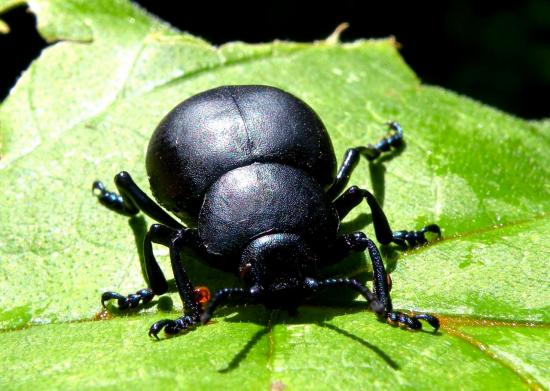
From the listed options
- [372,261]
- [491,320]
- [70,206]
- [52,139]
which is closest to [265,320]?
[372,261]

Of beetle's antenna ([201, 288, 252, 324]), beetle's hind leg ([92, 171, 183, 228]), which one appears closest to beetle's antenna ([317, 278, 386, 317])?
beetle's antenna ([201, 288, 252, 324])

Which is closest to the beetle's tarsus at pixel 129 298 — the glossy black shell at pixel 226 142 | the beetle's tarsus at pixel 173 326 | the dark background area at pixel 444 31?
the beetle's tarsus at pixel 173 326

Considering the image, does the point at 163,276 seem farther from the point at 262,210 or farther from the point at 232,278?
the point at 262,210

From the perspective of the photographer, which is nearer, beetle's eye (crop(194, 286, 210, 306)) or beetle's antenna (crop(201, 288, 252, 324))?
beetle's antenna (crop(201, 288, 252, 324))

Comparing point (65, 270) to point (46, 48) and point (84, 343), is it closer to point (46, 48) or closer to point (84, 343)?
point (84, 343)

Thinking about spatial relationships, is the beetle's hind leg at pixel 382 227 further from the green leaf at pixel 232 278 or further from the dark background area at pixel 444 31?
the dark background area at pixel 444 31

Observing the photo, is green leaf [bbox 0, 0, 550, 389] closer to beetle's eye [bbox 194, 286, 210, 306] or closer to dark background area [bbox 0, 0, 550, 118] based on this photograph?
beetle's eye [bbox 194, 286, 210, 306]
